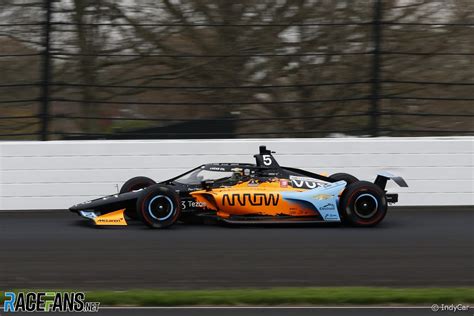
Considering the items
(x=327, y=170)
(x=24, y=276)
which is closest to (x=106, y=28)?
(x=327, y=170)

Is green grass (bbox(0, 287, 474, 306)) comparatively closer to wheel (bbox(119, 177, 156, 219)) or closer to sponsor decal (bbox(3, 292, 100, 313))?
sponsor decal (bbox(3, 292, 100, 313))

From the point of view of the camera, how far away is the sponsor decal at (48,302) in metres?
6.40

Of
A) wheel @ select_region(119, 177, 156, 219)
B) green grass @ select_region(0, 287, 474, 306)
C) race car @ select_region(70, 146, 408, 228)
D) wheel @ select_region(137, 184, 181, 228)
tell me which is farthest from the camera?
wheel @ select_region(119, 177, 156, 219)

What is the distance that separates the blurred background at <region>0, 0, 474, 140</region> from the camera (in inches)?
531

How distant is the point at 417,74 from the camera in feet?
46.7

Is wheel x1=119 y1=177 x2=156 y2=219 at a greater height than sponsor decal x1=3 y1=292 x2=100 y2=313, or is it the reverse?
wheel x1=119 y1=177 x2=156 y2=219

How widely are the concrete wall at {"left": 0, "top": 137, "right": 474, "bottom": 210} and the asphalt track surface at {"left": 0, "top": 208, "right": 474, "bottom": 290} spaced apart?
38.4 inches

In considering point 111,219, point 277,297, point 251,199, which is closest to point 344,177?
point 251,199

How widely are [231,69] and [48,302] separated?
26.4 ft

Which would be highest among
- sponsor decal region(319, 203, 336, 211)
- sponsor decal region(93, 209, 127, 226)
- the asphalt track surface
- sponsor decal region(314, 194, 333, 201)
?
sponsor decal region(314, 194, 333, 201)

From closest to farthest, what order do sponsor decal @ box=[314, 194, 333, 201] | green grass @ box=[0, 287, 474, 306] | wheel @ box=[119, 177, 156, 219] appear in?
green grass @ box=[0, 287, 474, 306]
sponsor decal @ box=[314, 194, 333, 201]
wheel @ box=[119, 177, 156, 219]

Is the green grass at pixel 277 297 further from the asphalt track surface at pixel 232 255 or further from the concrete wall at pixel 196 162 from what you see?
the concrete wall at pixel 196 162

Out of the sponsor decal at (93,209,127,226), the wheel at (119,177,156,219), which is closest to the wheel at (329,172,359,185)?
the wheel at (119,177,156,219)

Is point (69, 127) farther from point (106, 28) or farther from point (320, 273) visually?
point (320, 273)
